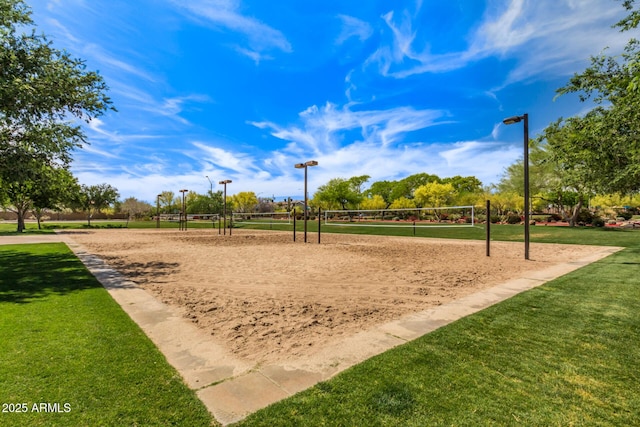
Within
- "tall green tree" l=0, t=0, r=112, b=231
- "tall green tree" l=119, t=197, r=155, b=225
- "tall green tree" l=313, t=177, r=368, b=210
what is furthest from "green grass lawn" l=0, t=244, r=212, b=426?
"tall green tree" l=119, t=197, r=155, b=225

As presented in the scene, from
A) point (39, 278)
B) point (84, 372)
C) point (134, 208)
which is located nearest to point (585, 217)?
point (84, 372)

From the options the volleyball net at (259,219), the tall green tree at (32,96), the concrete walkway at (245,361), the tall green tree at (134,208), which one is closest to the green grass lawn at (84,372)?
the concrete walkway at (245,361)

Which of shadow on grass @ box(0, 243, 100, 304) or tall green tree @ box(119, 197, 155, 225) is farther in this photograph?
tall green tree @ box(119, 197, 155, 225)

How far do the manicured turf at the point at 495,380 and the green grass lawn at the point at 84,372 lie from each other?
84 cm

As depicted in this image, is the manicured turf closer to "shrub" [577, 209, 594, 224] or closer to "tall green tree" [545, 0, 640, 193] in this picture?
"tall green tree" [545, 0, 640, 193]

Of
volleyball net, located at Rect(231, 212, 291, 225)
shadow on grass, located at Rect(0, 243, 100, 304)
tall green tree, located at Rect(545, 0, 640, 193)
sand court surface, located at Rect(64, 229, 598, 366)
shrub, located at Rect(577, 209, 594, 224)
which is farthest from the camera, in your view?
shrub, located at Rect(577, 209, 594, 224)

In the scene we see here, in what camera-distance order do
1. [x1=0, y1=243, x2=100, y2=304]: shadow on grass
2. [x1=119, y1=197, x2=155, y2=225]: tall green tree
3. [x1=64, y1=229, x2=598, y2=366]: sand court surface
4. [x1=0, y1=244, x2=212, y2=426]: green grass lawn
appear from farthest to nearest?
[x1=119, y1=197, x2=155, y2=225]: tall green tree, [x1=0, y1=243, x2=100, y2=304]: shadow on grass, [x1=64, y1=229, x2=598, y2=366]: sand court surface, [x1=0, y1=244, x2=212, y2=426]: green grass lawn

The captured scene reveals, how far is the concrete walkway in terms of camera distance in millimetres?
2398

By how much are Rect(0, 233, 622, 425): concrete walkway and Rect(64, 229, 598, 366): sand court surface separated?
17 cm

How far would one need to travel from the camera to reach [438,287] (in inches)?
249

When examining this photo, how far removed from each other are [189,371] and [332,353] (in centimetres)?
146

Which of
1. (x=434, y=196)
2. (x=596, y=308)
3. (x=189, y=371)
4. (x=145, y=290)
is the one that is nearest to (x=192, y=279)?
(x=145, y=290)

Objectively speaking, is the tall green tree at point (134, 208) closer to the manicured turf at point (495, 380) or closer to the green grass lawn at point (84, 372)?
the green grass lawn at point (84, 372)

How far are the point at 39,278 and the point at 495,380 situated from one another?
919 cm
